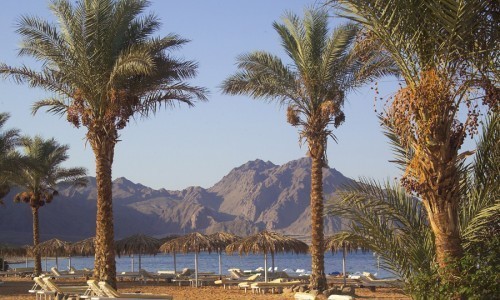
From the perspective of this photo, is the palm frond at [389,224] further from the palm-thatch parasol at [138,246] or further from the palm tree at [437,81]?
the palm-thatch parasol at [138,246]

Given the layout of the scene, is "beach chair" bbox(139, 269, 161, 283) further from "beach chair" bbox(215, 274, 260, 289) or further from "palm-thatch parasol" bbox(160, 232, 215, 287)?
"beach chair" bbox(215, 274, 260, 289)

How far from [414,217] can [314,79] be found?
11.8m

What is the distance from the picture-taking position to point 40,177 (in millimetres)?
35469

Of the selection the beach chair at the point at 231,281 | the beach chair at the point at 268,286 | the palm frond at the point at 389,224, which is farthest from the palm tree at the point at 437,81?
the beach chair at the point at 231,281

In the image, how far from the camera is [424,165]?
751 cm

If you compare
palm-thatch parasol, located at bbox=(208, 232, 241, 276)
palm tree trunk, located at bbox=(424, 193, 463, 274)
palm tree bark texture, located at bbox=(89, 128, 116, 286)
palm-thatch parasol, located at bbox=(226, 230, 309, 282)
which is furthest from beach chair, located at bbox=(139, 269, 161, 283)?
palm tree trunk, located at bbox=(424, 193, 463, 274)

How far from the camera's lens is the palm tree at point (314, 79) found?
20.1 m

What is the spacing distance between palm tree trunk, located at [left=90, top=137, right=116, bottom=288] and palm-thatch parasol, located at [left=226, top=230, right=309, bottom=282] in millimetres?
9323

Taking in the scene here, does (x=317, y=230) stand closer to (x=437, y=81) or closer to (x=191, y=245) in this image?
(x=191, y=245)

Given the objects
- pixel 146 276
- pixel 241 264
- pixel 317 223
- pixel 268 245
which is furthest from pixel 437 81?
pixel 241 264

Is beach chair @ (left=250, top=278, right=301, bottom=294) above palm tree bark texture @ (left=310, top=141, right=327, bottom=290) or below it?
below

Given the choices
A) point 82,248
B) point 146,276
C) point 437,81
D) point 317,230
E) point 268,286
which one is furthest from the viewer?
point 82,248

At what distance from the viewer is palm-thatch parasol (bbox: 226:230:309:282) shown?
85.0ft

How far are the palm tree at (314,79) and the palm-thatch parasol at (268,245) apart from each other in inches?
218
